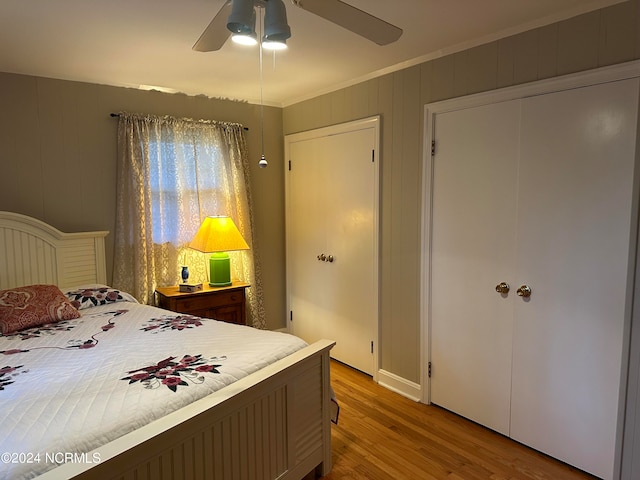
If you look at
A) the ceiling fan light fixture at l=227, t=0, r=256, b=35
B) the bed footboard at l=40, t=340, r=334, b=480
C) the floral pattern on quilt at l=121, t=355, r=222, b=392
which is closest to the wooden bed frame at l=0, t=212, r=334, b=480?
the bed footboard at l=40, t=340, r=334, b=480

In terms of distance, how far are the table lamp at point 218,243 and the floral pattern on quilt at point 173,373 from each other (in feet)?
Result: 5.01

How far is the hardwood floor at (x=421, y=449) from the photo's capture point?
84.7 inches

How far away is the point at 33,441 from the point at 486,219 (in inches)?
90.8

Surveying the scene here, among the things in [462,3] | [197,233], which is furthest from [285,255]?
[462,3]

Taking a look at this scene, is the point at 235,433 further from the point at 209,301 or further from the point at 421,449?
the point at 209,301

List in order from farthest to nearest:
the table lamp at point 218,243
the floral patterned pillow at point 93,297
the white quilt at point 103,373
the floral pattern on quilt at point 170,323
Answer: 1. the table lamp at point 218,243
2. the floral patterned pillow at point 93,297
3. the floral pattern on quilt at point 170,323
4. the white quilt at point 103,373

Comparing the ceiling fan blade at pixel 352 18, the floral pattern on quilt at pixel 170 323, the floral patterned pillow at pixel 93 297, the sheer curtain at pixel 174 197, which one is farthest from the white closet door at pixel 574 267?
the floral patterned pillow at pixel 93 297

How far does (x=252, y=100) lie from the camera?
3.82 metres

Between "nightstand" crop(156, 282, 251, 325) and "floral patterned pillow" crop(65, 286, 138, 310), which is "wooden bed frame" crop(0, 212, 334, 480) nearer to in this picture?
"floral patterned pillow" crop(65, 286, 138, 310)

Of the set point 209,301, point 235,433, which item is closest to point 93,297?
point 209,301

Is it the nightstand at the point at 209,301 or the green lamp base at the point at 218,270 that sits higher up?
the green lamp base at the point at 218,270

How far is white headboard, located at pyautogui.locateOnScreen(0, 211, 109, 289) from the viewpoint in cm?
271

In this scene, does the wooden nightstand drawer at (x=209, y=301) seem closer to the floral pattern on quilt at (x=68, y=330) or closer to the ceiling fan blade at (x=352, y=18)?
the floral pattern on quilt at (x=68, y=330)

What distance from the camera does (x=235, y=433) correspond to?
1634 mm
